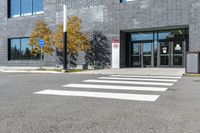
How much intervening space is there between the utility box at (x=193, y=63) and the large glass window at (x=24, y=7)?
17.7 m

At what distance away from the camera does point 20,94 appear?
28.8ft

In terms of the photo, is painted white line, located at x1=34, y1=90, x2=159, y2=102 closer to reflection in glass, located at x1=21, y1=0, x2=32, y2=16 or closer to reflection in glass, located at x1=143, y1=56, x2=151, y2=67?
reflection in glass, located at x1=143, y1=56, x2=151, y2=67

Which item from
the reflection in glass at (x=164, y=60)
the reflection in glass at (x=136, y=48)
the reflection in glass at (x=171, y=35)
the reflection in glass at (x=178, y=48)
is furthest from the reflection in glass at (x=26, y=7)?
the reflection in glass at (x=178, y=48)

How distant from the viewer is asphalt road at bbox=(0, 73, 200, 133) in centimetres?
484

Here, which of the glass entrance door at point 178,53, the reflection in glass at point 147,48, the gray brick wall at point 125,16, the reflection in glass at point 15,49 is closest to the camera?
the gray brick wall at point 125,16

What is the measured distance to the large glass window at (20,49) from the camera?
1163 inches

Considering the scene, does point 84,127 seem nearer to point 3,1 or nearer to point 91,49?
point 91,49

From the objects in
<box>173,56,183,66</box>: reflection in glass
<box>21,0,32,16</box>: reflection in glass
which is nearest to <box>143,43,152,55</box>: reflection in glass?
<box>173,56,183,66</box>: reflection in glass

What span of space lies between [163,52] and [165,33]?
1687 mm

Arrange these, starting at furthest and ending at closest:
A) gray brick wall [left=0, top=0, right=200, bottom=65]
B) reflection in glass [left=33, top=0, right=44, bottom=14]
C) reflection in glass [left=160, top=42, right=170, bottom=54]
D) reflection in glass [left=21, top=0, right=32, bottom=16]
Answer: reflection in glass [left=21, top=0, right=32, bottom=16]
reflection in glass [left=33, top=0, right=44, bottom=14]
reflection in glass [left=160, top=42, right=170, bottom=54]
gray brick wall [left=0, top=0, right=200, bottom=65]

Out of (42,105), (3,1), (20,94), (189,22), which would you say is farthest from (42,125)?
(3,1)

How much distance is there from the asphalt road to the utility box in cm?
852

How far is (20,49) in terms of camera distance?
99.0ft

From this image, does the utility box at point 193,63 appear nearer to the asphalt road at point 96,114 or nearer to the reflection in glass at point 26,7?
the asphalt road at point 96,114
